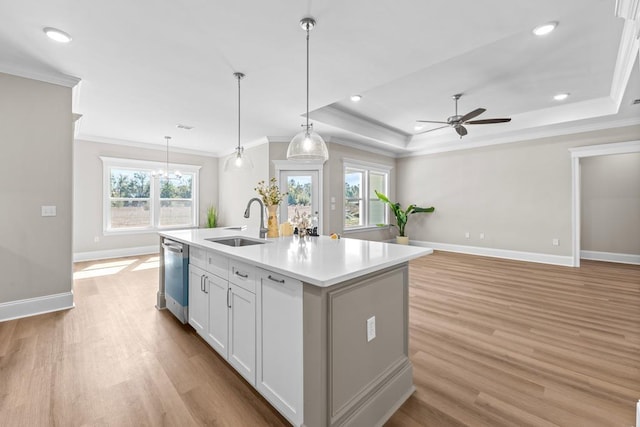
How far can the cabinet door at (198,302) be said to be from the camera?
238cm

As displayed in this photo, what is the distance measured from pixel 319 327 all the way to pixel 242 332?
80 cm

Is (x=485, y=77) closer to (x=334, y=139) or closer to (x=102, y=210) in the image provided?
(x=334, y=139)

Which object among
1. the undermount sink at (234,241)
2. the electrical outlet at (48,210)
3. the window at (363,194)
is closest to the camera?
the undermount sink at (234,241)

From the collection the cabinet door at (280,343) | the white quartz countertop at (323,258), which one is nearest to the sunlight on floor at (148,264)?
the white quartz countertop at (323,258)

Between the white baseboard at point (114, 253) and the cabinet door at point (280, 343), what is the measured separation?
6.18 metres

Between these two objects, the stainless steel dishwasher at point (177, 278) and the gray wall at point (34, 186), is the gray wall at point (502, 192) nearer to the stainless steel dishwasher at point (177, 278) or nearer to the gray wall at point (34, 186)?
the stainless steel dishwasher at point (177, 278)

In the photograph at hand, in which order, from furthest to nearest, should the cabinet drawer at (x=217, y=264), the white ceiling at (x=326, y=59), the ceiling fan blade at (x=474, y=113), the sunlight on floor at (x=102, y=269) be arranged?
the sunlight on floor at (x=102, y=269) → the ceiling fan blade at (x=474, y=113) → the white ceiling at (x=326, y=59) → the cabinet drawer at (x=217, y=264)

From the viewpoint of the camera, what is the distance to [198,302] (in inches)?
98.5

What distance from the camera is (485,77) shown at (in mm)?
3725

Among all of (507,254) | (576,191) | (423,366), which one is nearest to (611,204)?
(576,191)

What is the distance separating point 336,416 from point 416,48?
3076mm

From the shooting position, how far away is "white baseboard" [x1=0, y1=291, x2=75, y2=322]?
295 cm

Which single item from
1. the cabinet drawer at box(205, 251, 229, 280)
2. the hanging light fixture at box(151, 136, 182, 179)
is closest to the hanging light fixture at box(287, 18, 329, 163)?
the cabinet drawer at box(205, 251, 229, 280)

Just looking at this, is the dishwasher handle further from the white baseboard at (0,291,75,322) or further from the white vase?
the white vase
